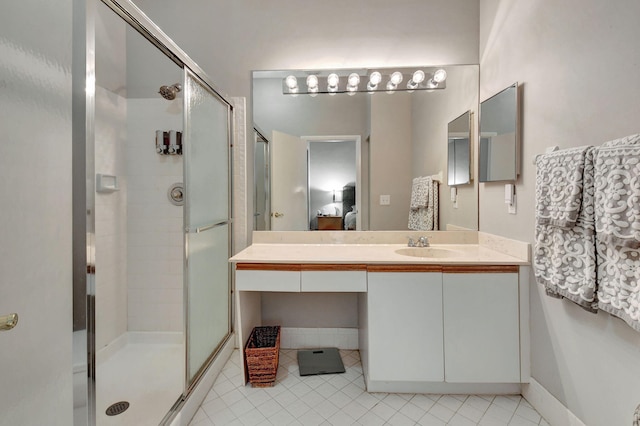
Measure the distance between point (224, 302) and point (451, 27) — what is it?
8.25ft

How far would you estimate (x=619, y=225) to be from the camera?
1002 mm

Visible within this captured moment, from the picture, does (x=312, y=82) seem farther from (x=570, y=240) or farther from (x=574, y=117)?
(x=570, y=240)

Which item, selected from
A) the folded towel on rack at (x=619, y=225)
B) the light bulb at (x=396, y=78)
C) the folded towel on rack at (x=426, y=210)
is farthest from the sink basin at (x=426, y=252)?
the light bulb at (x=396, y=78)

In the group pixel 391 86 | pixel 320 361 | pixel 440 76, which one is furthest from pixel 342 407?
pixel 440 76

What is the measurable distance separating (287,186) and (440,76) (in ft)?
4.37

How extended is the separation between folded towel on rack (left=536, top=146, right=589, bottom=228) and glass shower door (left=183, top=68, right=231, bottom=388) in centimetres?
172

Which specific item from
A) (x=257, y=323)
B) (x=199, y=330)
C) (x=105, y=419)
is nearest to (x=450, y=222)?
(x=257, y=323)

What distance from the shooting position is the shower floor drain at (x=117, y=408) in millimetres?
1515

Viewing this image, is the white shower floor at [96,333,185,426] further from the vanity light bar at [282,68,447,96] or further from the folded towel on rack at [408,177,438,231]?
the vanity light bar at [282,68,447,96]

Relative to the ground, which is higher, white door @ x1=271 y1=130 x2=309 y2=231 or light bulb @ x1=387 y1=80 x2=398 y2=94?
light bulb @ x1=387 y1=80 x2=398 y2=94

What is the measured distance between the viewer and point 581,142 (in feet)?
4.11

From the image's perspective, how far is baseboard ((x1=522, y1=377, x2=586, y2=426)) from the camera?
1.35m

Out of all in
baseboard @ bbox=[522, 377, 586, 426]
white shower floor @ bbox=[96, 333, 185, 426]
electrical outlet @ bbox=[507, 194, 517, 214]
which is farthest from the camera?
electrical outlet @ bbox=[507, 194, 517, 214]

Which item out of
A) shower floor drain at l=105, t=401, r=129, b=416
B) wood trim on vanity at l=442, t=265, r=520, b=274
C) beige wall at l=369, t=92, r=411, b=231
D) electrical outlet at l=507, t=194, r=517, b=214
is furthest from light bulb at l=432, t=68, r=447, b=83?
shower floor drain at l=105, t=401, r=129, b=416
